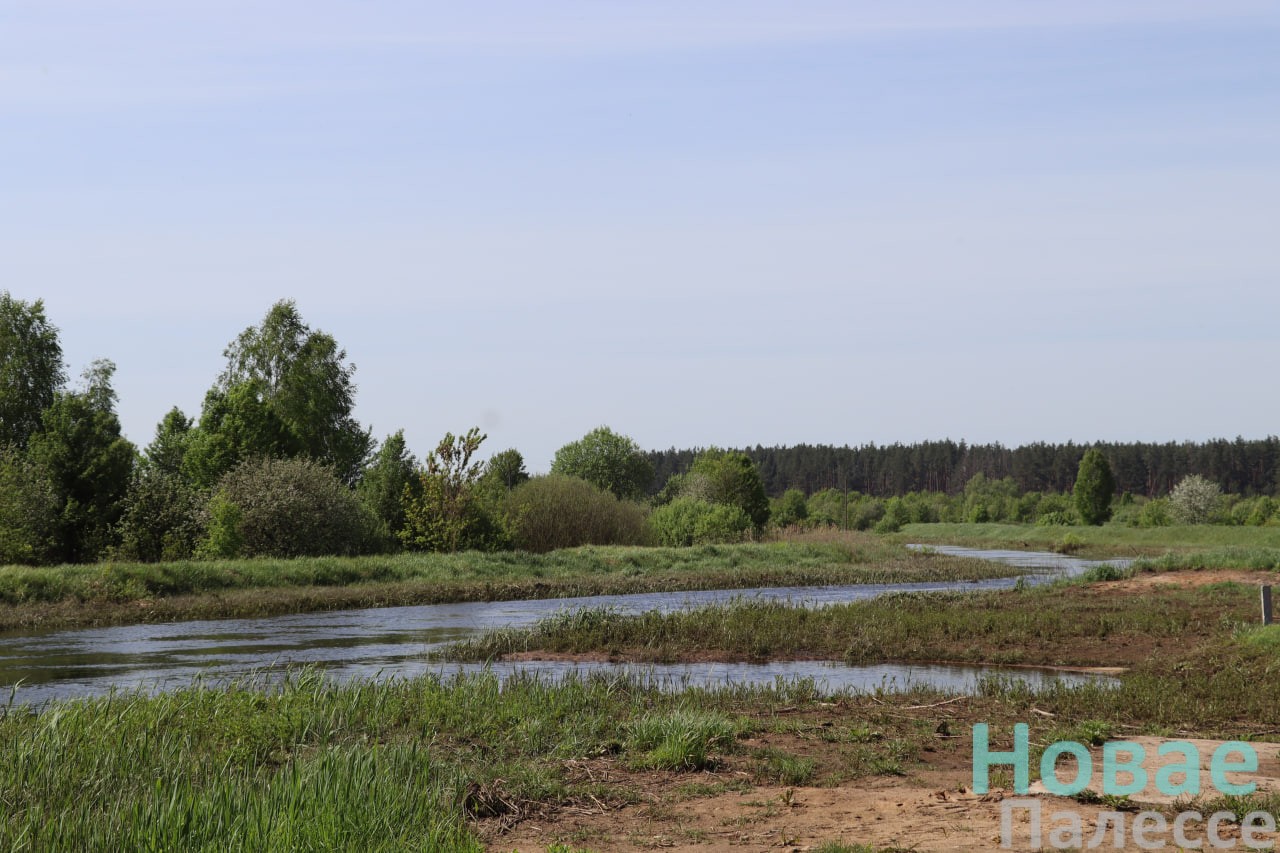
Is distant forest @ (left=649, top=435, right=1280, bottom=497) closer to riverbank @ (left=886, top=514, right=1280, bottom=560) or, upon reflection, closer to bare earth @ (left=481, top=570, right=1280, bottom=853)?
riverbank @ (left=886, top=514, right=1280, bottom=560)

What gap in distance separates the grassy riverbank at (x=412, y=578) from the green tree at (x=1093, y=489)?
4925 cm

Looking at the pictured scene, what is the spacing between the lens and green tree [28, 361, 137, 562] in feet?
140

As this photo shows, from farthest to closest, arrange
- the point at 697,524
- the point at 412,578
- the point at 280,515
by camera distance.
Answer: the point at 697,524
the point at 280,515
the point at 412,578

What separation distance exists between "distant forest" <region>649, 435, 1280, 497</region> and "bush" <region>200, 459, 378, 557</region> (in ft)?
327

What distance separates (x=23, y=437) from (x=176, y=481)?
41.6 ft

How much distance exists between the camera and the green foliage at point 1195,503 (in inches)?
3543

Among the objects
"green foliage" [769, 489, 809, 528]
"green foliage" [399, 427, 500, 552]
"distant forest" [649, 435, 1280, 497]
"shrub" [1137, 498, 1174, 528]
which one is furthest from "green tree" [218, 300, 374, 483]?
"distant forest" [649, 435, 1280, 497]

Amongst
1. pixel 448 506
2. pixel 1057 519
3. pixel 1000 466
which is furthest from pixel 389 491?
pixel 1000 466

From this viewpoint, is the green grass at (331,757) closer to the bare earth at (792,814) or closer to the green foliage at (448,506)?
the bare earth at (792,814)

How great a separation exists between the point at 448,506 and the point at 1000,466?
148 metres

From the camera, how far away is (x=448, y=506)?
47.3m

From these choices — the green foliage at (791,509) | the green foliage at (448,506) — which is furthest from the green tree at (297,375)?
the green foliage at (791,509)

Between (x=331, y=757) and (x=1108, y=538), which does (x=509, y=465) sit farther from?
(x=331, y=757)

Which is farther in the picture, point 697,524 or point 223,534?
point 697,524
